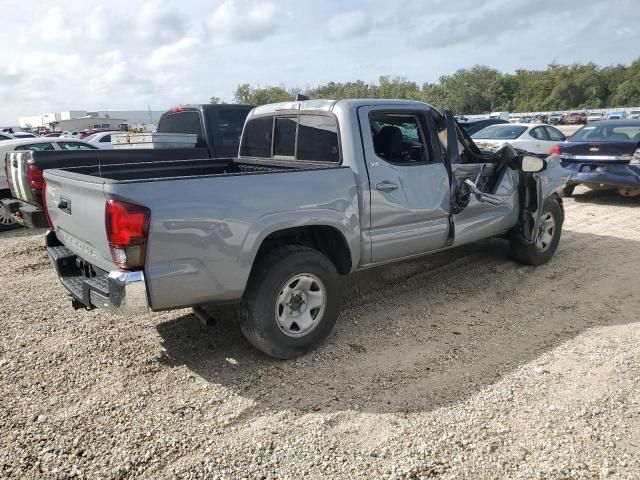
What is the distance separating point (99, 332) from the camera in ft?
13.7

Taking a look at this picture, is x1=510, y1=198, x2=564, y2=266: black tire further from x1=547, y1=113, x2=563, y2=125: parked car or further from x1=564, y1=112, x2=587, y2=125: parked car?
x1=564, y1=112, x2=587, y2=125: parked car

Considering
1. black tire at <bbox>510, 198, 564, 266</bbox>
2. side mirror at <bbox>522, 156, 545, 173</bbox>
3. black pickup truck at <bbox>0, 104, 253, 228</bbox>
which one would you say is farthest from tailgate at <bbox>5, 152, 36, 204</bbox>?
black tire at <bbox>510, 198, 564, 266</bbox>

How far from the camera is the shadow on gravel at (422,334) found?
332cm

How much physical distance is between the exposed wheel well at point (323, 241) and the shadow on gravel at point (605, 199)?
25.0ft

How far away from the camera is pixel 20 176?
224 inches

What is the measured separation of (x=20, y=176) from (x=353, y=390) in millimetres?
4715

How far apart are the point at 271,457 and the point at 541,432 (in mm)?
1551

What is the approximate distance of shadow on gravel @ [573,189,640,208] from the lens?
9.51 m

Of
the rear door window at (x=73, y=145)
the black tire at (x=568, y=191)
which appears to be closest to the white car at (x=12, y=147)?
the rear door window at (x=73, y=145)

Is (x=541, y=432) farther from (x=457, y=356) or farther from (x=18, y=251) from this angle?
(x=18, y=251)

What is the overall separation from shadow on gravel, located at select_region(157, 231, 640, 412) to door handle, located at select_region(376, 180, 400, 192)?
3.86 ft

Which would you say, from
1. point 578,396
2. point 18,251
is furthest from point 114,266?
point 18,251

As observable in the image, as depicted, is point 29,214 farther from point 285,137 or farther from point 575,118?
point 575,118

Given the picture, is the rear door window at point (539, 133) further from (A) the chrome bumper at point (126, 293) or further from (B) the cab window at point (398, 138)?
(A) the chrome bumper at point (126, 293)
